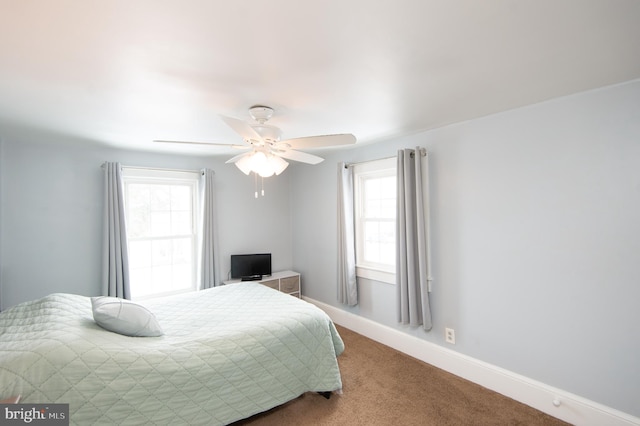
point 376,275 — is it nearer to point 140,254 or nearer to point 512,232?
point 512,232

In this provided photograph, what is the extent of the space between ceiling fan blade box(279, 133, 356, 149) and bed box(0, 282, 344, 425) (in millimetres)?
1369

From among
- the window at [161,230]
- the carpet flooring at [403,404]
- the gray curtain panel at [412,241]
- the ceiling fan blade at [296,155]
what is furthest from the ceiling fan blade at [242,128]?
the window at [161,230]

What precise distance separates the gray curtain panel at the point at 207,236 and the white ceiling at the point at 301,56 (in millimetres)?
1619

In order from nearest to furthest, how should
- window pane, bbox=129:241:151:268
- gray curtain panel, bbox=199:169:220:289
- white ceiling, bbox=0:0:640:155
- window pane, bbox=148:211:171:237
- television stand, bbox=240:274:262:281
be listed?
1. white ceiling, bbox=0:0:640:155
2. window pane, bbox=129:241:151:268
3. window pane, bbox=148:211:171:237
4. gray curtain panel, bbox=199:169:220:289
5. television stand, bbox=240:274:262:281

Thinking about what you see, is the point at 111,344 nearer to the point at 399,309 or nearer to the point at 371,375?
the point at 371,375

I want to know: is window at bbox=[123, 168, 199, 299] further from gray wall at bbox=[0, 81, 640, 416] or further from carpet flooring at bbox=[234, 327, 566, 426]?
carpet flooring at bbox=[234, 327, 566, 426]

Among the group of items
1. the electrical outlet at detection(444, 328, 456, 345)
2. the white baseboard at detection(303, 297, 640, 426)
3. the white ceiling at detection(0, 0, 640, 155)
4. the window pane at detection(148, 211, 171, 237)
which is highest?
the white ceiling at detection(0, 0, 640, 155)

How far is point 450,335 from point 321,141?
219cm

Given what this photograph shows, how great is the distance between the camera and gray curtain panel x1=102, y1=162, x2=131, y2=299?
3.32m

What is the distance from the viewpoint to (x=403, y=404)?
2346 mm

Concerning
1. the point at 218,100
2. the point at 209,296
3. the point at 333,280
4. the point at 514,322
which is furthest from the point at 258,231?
the point at 514,322

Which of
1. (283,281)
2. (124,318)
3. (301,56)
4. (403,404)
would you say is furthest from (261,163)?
(283,281)

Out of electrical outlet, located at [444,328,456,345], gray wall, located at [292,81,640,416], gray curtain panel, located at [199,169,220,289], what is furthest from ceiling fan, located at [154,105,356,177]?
electrical outlet, located at [444,328,456,345]

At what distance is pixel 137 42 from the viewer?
52.6 inches
